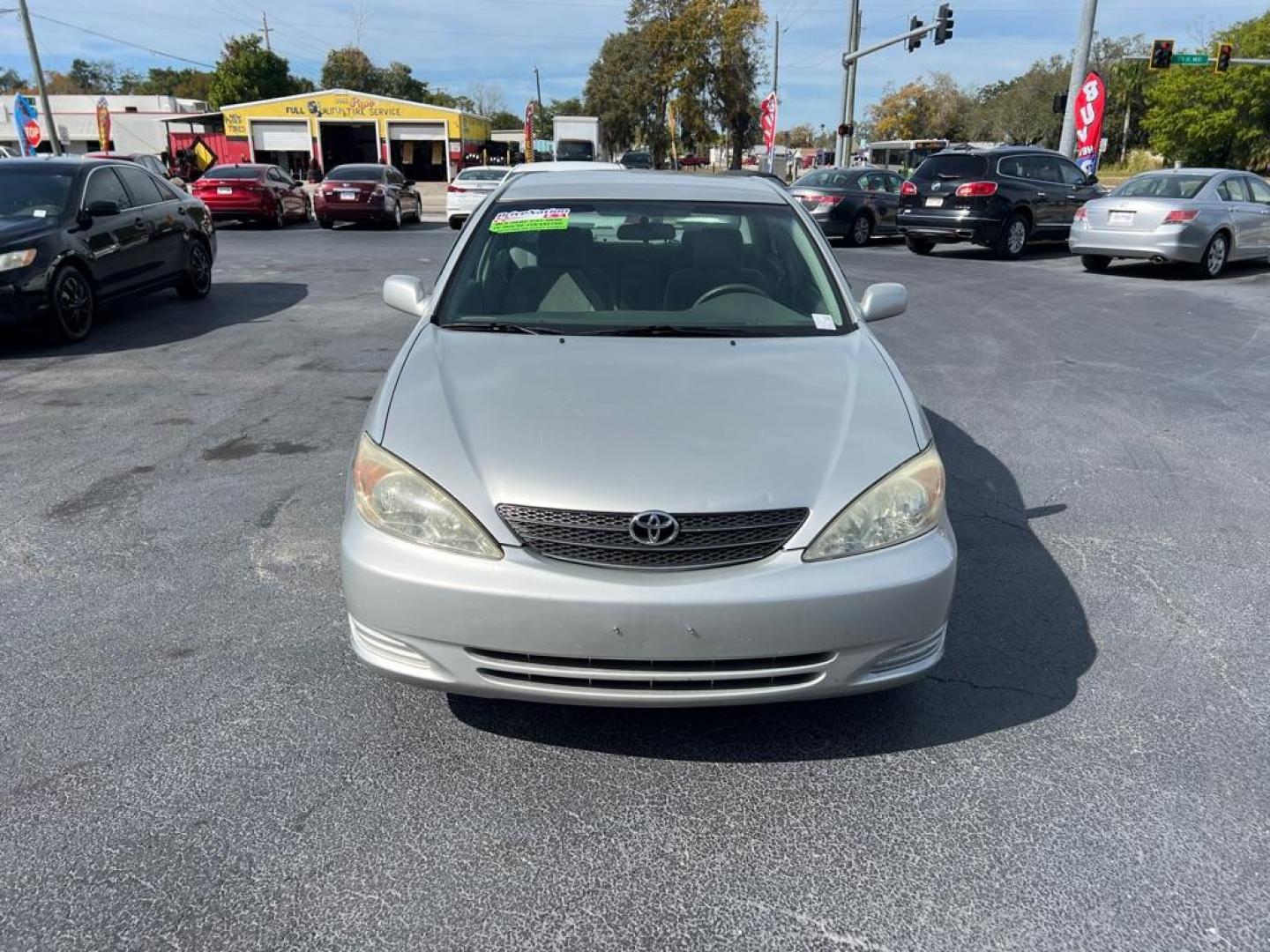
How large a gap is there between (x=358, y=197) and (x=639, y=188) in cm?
1929

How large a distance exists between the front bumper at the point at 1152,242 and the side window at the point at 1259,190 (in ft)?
5.65

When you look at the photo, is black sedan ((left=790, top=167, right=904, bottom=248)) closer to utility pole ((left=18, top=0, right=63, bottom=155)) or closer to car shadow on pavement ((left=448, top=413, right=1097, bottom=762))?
car shadow on pavement ((left=448, top=413, right=1097, bottom=762))

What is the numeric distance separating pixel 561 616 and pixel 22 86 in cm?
13682

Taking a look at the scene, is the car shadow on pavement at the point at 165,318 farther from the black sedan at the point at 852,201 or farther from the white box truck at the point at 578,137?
the white box truck at the point at 578,137

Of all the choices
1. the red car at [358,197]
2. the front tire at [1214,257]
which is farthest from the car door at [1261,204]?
the red car at [358,197]

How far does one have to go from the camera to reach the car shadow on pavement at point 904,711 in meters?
2.92

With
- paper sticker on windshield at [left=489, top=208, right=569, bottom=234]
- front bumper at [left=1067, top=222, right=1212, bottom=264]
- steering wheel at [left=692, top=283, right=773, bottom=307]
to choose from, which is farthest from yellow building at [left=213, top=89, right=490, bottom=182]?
steering wheel at [left=692, top=283, right=773, bottom=307]

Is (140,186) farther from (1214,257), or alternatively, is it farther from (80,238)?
(1214,257)

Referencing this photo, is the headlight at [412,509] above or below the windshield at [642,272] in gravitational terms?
below

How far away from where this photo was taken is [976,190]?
51.8ft

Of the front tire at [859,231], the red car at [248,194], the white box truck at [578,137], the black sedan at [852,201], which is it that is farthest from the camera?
the white box truck at [578,137]

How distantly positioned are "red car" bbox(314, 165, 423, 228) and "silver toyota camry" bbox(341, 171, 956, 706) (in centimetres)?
2027

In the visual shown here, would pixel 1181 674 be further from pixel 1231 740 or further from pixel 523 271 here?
pixel 523 271

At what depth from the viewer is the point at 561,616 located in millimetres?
2482
